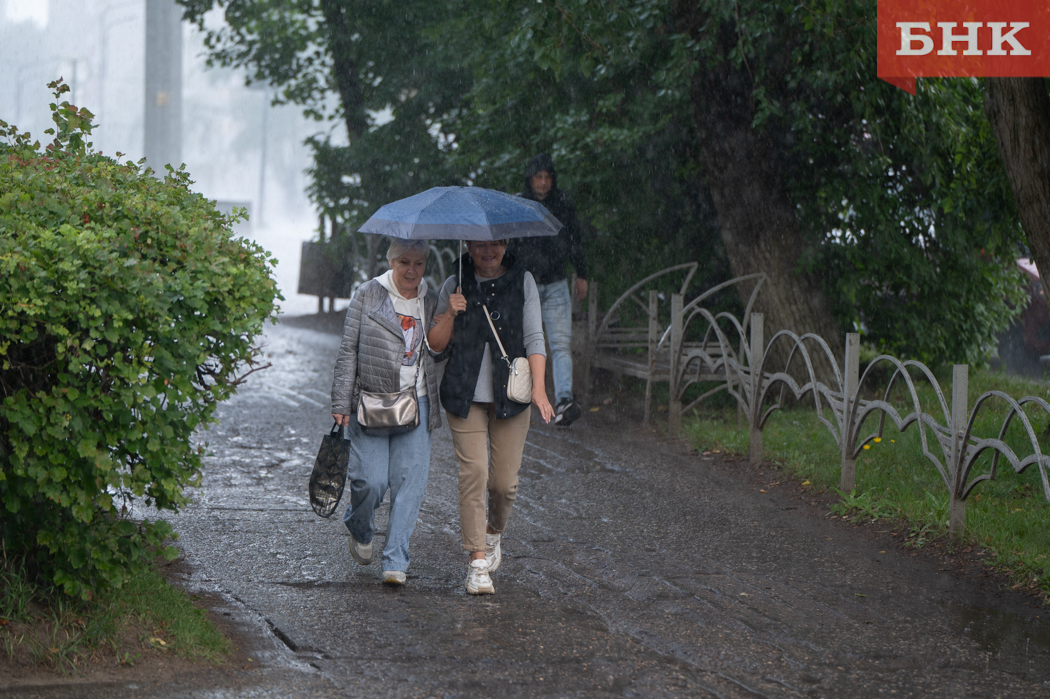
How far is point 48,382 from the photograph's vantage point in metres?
3.60

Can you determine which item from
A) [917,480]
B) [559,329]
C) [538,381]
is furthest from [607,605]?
[559,329]

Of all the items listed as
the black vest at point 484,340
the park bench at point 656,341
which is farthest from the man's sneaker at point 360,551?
the park bench at point 656,341

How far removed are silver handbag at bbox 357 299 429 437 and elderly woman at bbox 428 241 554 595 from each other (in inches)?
7.0

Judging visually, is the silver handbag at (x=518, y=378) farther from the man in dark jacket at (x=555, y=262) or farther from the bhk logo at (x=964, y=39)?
the bhk logo at (x=964, y=39)

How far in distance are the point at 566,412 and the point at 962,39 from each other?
3.88 metres

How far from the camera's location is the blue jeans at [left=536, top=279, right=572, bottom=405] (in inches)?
337

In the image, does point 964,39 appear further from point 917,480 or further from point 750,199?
point 917,480

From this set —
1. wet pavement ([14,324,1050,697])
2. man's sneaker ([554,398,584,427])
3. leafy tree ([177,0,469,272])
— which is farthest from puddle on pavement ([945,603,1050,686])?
leafy tree ([177,0,469,272])

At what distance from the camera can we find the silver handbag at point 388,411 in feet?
15.6

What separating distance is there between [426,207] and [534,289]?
65 centimetres

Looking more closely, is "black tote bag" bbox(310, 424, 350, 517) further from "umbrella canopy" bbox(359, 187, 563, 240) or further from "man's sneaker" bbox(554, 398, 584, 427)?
"man's sneaker" bbox(554, 398, 584, 427)

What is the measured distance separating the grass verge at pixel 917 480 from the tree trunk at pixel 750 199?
3.00 ft

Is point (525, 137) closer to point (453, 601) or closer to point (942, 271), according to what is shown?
point (942, 271)

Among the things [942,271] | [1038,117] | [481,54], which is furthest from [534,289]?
[481,54]
